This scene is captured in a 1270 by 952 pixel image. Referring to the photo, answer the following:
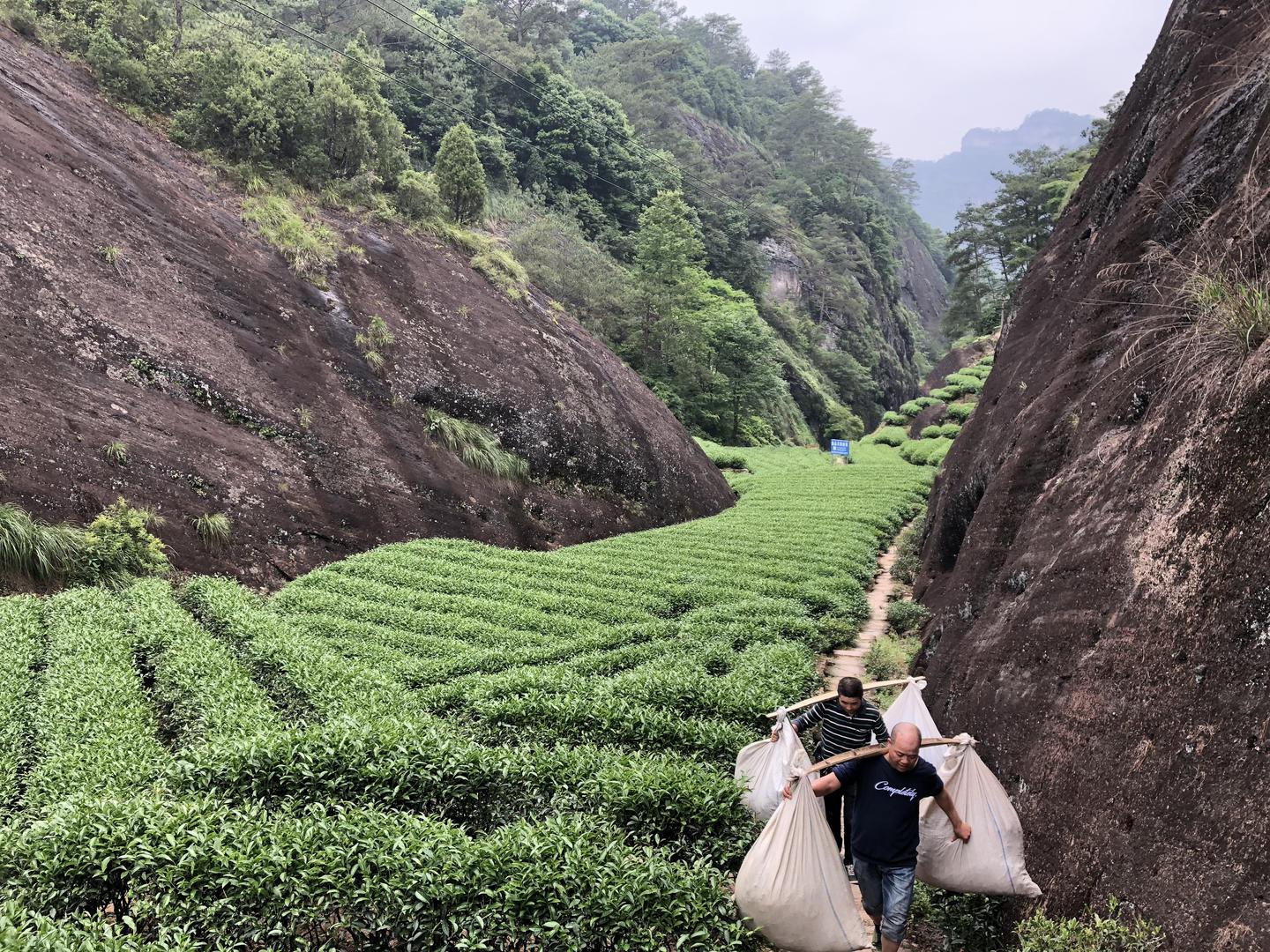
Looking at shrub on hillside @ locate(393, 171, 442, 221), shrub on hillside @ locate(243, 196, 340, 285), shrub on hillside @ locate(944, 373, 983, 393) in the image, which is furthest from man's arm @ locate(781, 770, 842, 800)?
shrub on hillside @ locate(944, 373, 983, 393)

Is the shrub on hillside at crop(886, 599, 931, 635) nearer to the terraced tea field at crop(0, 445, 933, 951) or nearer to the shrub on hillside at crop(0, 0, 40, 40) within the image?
the terraced tea field at crop(0, 445, 933, 951)

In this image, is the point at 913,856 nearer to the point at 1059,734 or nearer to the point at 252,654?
the point at 1059,734

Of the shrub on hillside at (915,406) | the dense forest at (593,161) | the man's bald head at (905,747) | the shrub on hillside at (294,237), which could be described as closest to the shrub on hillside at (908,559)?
the man's bald head at (905,747)

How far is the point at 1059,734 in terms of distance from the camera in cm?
510

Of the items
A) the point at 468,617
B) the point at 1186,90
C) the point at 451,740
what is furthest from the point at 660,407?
the point at 451,740

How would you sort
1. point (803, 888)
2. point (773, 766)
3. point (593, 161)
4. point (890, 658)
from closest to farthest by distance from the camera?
Answer: point (803, 888) < point (773, 766) < point (890, 658) < point (593, 161)

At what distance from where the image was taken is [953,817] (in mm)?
4664

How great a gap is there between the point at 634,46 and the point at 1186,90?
65571 millimetres

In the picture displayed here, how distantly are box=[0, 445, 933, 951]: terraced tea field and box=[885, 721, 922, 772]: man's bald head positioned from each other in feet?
4.80

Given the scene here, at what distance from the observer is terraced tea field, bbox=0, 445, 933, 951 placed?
14.7ft

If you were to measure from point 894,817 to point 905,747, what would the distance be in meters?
0.47

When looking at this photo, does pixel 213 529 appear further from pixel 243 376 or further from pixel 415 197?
pixel 415 197

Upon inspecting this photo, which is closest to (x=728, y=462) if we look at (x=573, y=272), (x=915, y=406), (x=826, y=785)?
(x=573, y=272)

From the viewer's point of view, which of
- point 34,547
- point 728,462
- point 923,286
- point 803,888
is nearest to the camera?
point 803,888
